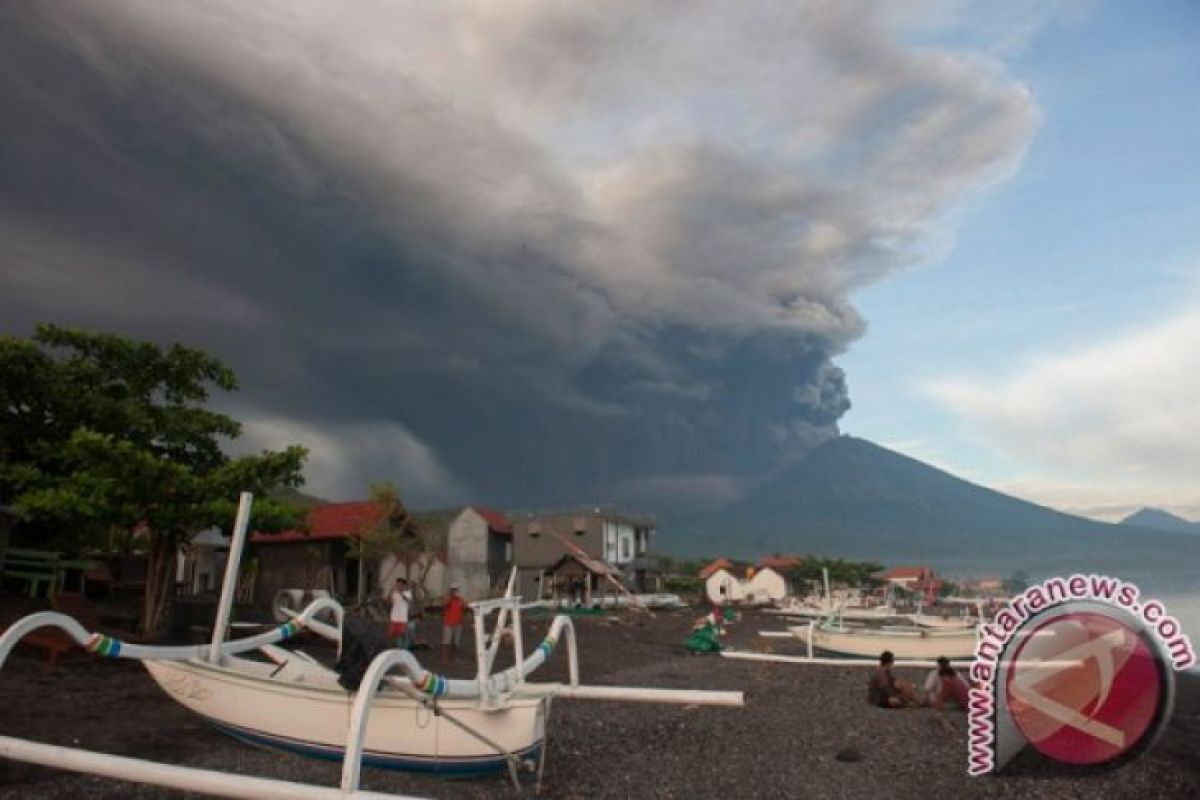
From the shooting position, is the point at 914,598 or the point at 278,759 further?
the point at 914,598

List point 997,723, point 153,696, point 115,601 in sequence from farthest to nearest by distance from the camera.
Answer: point 115,601, point 153,696, point 997,723

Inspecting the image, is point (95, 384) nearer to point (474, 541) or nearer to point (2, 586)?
point (2, 586)

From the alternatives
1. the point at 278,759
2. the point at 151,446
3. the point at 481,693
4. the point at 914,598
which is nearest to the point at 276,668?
the point at 278,759

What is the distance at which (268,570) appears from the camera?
4438 cm

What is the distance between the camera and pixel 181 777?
6906mm

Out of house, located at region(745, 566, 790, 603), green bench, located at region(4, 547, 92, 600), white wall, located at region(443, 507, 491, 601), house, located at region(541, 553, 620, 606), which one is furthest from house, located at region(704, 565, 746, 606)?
green bench, located at region(4, 547, 92, 600)

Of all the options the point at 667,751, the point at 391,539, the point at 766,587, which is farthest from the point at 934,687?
the point at 766,587

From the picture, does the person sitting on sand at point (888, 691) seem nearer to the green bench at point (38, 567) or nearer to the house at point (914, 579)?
the green bench at point (38, 567)

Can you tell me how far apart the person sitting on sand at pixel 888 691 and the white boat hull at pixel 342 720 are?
9.91 metres

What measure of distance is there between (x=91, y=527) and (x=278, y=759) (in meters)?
14.3

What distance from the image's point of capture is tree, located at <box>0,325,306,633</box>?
18109 millimetres

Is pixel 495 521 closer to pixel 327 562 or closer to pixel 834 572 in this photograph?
pixel 327 562

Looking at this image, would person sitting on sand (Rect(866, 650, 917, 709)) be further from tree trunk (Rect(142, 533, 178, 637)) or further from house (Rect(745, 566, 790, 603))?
house (Rect(745, 566, 790, 603))

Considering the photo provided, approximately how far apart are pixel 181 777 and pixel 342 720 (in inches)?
169
